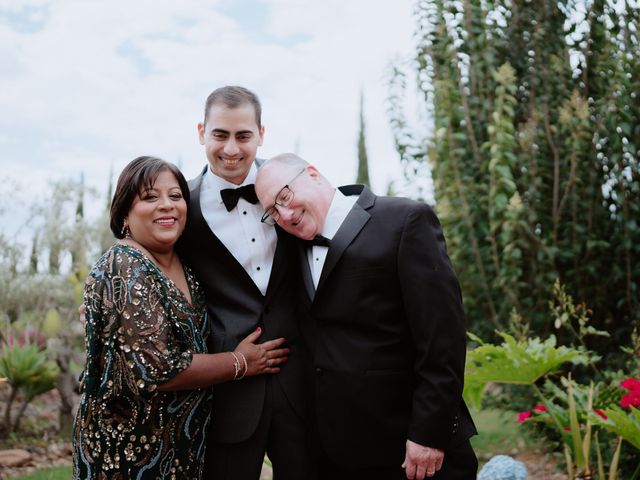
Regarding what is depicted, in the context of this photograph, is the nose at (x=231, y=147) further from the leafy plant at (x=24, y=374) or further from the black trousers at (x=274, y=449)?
the leafy plant at (x=24, y=374)

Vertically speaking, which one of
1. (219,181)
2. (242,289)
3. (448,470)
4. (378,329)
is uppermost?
(219,181)

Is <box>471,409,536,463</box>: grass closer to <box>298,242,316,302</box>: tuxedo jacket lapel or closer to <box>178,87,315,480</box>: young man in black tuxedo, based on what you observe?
<box>178,87,315,480</box>: young man in black tuxedo

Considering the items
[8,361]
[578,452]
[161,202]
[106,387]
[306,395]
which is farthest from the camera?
[8,361]

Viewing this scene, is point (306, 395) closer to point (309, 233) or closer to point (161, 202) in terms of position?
point (309, 233)

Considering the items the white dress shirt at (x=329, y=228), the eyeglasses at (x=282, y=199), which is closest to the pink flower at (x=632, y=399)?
the white dress shirt at (x=329, y=228)

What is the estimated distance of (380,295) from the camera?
8.06 feet

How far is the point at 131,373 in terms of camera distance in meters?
2.29

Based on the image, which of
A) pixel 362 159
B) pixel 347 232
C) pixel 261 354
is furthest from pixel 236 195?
pixel 362 159

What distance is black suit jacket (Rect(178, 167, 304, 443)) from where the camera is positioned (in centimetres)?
261

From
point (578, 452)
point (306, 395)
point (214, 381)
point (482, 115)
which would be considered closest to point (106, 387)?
point (214, 381)

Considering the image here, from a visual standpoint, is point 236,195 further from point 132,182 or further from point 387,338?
point 387,338

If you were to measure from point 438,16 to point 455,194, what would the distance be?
1484 millimetres

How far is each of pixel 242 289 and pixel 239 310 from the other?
85 mm

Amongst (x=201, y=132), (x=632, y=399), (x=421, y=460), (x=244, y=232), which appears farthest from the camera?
(x=632, y=399)
